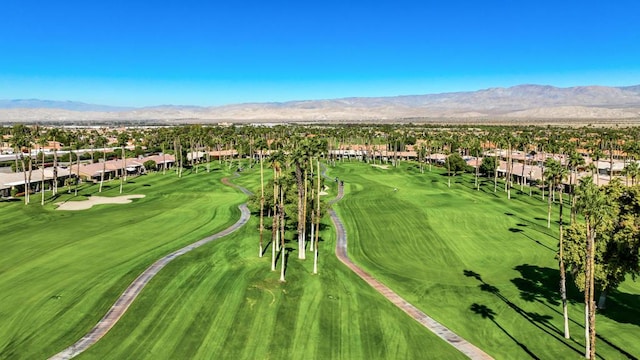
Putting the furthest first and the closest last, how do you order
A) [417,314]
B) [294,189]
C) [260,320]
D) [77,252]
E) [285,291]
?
[294,189] < [77,252] < [285,291] < [417,314] < [260,320]

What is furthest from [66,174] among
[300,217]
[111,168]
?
[300,217]

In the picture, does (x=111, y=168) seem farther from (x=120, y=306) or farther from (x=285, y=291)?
(x=285, y=291)

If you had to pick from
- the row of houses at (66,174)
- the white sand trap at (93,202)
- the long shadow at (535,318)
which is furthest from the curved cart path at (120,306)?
the row of houses at (66,174)

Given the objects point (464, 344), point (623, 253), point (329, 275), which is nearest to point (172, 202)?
point (329, 275)

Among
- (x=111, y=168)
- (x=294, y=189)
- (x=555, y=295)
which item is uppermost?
(x=294, y=189)

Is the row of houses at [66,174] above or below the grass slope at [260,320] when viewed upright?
above

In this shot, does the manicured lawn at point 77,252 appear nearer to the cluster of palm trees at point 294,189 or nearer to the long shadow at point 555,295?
the cluster of palm trees at point 294,189

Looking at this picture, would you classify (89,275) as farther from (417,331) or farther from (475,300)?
(475,300)
